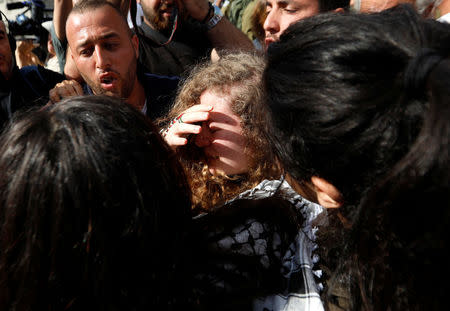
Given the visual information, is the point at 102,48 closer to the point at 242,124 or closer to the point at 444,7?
the point at 242,124

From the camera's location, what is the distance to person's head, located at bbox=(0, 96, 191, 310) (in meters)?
0.69

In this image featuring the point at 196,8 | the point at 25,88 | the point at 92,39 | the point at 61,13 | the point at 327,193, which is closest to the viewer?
the point at 327,193

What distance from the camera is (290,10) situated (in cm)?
192

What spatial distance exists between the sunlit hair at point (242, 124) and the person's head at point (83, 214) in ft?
1.65

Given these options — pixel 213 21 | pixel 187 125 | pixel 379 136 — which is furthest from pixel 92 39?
pixel 379 136

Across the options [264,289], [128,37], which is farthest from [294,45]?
[128,37]

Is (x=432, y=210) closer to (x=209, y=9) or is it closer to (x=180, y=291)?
(x=180, y=291)

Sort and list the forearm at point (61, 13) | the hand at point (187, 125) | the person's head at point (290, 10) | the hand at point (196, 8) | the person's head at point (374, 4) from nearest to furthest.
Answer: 1. the hand at point (187, 125)
2. the person's head at point (374, 4)
3. the person's head at point (290, 10)
4. the hand at point (196, 8)
5. the forearm at point (61, 13)

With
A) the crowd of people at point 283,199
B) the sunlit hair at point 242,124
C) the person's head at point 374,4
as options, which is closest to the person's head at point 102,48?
the sunlit hair at point 242,124

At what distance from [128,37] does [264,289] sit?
1.83m

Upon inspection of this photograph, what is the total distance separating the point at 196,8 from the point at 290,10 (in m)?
0.69

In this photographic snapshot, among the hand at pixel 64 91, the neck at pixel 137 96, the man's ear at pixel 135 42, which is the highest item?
the man's ear at pixel 135 42

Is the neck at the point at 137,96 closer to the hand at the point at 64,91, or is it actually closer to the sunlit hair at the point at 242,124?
the hand at the point at 64,91

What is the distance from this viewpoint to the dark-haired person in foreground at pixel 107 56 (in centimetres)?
212
